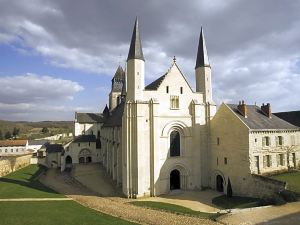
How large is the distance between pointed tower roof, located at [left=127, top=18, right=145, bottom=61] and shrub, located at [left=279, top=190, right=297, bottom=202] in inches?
768

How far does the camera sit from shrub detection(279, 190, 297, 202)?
2047 centimetres

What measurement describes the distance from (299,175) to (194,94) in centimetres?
1385

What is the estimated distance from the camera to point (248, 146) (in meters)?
25.3

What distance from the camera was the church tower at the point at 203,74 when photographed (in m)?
32.7

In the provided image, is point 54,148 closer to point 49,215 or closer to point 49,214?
point 49,214

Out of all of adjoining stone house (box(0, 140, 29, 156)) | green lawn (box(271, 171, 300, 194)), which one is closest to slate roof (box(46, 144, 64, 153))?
adjoining stone house (box(0, 140, 29, 156))

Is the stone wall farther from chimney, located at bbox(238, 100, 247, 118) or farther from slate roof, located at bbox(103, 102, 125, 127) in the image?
chimney, located at bbox(238, 100, 247, 118)

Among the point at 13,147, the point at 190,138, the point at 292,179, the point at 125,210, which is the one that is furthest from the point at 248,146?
the point at 13,147

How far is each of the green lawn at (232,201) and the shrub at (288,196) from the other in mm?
2652

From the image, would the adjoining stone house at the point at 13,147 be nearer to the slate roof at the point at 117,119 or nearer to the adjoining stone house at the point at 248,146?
the slate roof at the point at 117,119

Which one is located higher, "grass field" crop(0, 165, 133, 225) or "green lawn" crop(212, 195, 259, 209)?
"grass field" crop(0, 165, 133, 225)

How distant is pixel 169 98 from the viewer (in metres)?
30.5

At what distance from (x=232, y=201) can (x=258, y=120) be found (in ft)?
29.9

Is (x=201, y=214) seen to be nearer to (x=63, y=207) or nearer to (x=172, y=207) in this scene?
(x=172, y=207)
